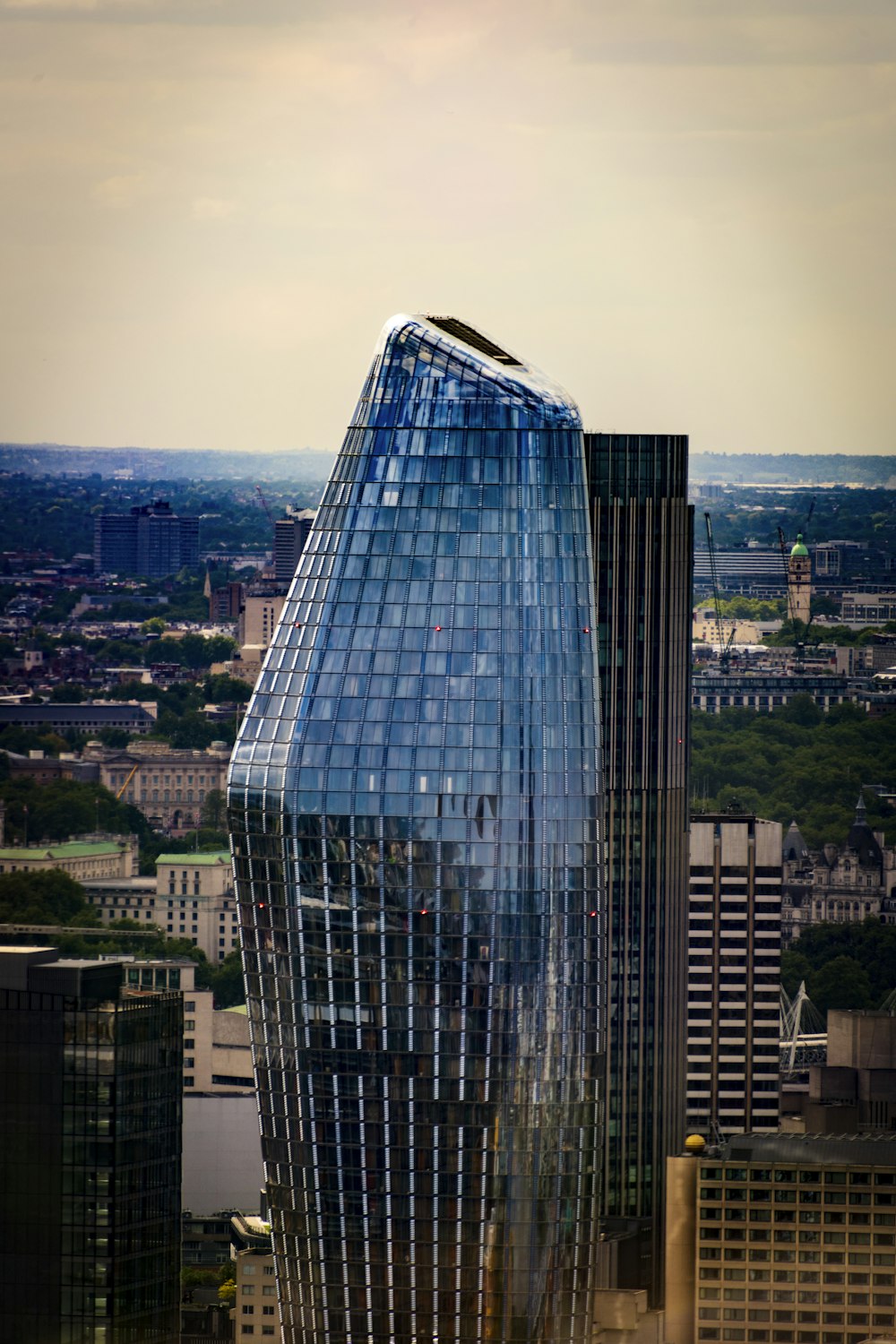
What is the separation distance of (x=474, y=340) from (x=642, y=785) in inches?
1228

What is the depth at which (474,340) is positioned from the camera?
81438 mm

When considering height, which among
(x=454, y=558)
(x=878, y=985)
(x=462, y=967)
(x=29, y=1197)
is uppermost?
(x=454, y=558)

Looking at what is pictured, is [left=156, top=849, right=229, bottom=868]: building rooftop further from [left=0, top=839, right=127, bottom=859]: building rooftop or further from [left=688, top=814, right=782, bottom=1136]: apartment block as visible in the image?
[left=688, top=814, right=782, bottom=1136]: apartment block

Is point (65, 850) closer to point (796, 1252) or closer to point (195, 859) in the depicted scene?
point (195, 859)

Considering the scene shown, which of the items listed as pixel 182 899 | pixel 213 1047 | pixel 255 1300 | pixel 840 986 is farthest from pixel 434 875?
pixel 182 899

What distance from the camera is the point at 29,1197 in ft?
261

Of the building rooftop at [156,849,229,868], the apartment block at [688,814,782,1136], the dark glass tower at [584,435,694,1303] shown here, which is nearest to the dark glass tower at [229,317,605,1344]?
the dark glass tower at [584,435,694,1303]

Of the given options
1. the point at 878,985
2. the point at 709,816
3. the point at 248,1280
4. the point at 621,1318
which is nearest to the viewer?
the point at 621,1318

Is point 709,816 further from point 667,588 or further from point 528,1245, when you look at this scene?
point 528,1245

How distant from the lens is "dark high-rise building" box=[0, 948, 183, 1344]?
79188mm

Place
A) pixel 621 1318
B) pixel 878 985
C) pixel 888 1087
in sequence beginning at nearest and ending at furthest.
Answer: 1. pixel 621 1318
2. pixel 888 1087
3. pixel 878 985

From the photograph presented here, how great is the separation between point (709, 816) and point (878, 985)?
111ft

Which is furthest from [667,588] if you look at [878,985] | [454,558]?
[878,985]

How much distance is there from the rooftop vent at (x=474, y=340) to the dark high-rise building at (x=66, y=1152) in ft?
50.5
